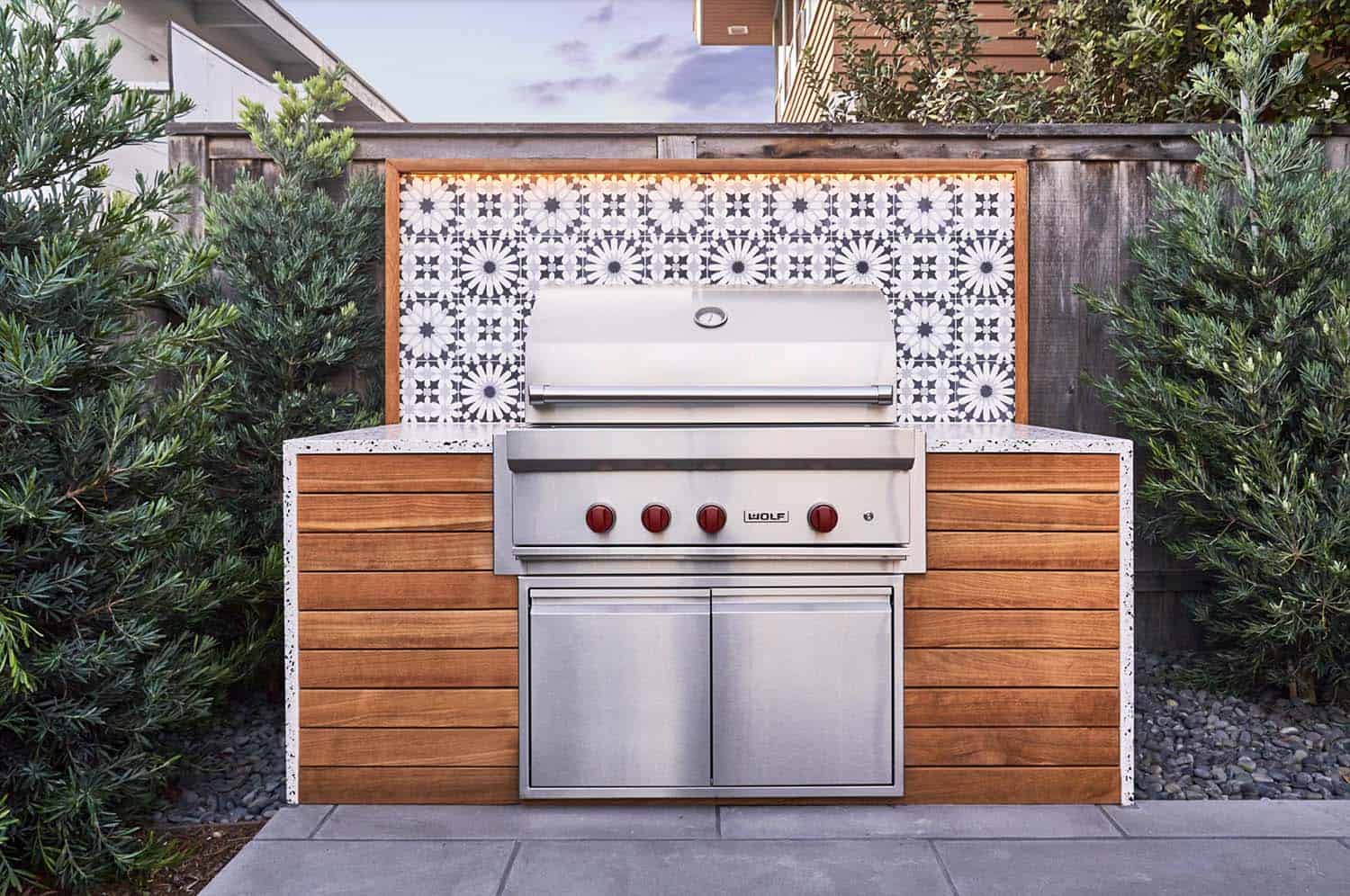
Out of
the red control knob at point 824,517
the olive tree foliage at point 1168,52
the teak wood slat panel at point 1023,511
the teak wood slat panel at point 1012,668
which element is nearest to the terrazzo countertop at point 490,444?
the teak wood slat panel at point 1023,511

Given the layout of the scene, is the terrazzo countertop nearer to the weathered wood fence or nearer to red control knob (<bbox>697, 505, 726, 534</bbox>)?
red control knob (<bbox>697, 505, 726, 534</bbox>)

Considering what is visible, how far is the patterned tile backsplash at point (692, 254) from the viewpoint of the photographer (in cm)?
299

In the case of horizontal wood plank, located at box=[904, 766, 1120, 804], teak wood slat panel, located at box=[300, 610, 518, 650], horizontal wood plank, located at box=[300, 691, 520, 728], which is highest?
teak wood slat panel, located at box=[300, 610, 518, 650]

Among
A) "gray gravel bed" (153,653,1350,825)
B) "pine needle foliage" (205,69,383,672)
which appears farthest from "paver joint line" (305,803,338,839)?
"pine needle foliage" (205,69,383,672)

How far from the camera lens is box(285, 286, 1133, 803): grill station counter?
7.25ft

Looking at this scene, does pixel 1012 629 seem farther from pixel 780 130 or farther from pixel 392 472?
pixel 780 130

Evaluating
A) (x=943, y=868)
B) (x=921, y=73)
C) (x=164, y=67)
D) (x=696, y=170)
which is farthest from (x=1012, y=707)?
(x=164, y=67)

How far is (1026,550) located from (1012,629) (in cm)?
19

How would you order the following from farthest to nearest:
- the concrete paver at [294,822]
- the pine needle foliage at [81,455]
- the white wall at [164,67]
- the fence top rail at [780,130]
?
the white wall at [164,67] → the fence top rail at [780,130] → the concrete paver at [294,822] → the pine needle foliage at [81,455]

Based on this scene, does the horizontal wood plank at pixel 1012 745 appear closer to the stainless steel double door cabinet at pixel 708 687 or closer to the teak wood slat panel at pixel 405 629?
the stainless steel double door cabinet at pixel 708 687

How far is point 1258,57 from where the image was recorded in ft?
9.18

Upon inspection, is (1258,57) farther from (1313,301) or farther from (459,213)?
(459,213)

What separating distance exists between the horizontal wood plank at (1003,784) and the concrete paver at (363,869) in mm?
1006

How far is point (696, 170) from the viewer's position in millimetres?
2992
